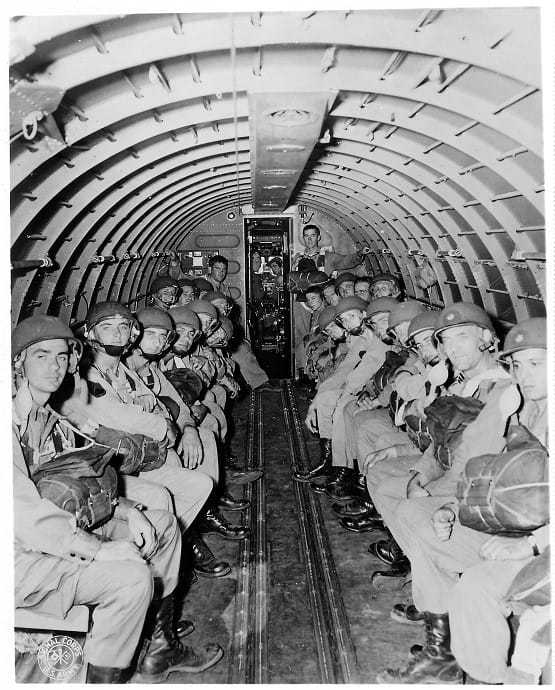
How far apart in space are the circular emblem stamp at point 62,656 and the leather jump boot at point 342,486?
2968 mm

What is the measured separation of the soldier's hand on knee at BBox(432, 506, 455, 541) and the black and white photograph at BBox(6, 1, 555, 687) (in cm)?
1

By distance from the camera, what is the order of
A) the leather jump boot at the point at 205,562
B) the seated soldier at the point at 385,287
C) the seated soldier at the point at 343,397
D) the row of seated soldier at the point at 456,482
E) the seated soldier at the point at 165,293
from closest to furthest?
the row of seated soldier at the point at 456,482 < the leather jump boot at the point at 205,562 < the seated soldier at the point at 343,397 < the seated soldier at the point at 385,287 < the seated soldier at the point at 165,293

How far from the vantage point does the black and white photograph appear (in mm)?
2717

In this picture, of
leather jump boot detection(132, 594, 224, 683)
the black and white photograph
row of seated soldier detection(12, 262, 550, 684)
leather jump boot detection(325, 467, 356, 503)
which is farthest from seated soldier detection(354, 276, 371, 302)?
leather jump boot detection(132, 594, 224, 683)

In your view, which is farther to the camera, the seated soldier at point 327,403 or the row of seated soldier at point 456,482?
the seated soldier at point 327,403

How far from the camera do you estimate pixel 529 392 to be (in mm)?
2973

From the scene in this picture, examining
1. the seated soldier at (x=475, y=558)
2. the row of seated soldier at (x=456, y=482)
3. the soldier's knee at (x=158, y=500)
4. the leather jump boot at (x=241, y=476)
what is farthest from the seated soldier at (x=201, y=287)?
the seated soldier at (x=475, y=558)

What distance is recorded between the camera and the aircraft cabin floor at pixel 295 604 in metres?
3.24

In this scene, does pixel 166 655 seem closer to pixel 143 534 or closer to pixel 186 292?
pixel 143 534

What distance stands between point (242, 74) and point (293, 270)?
282 inches

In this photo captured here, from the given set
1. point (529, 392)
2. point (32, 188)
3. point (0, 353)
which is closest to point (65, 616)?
point (0, 353)

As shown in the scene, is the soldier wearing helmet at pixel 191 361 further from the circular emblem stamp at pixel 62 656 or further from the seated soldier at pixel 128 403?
the circular emblem stamp at pixel 62 656

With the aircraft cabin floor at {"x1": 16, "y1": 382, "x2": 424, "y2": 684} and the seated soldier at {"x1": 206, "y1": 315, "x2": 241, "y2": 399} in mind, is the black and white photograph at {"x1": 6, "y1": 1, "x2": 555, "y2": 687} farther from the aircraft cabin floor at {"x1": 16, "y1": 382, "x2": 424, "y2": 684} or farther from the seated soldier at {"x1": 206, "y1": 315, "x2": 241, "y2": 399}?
the seated soldier at {"x1": 206, "y1": 315, "x2": 241, "y2": 399}

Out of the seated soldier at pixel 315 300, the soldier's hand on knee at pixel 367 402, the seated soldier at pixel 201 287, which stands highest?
the seated soldier at pixel 201 287
